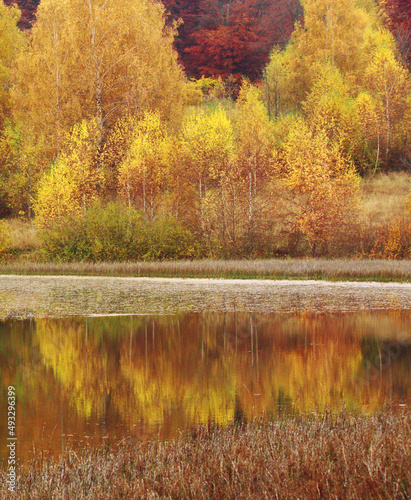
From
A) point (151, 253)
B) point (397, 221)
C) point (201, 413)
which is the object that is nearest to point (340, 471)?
point (201, 413)

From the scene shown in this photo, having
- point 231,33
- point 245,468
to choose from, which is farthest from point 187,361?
point 231,33

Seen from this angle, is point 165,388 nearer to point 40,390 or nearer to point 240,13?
point 40,390

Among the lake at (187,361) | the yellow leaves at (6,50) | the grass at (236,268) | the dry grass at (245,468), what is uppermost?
the yellow leaves at (6,50)

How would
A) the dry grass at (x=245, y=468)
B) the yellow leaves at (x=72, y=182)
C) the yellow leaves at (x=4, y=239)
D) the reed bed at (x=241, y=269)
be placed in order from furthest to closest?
the yellow leaves at (x=72, y=182) → the yellow leaves at (x=4, y=239) → the reed bed at (x=241, y=269) → the dry grass at (x=245, y=468)

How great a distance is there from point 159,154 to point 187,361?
2300 cm

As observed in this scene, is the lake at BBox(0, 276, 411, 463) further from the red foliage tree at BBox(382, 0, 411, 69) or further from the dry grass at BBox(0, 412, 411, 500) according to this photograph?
the red foliage tree at BBox(382, 0, 411, 69)

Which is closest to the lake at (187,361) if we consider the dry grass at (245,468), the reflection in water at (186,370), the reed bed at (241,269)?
the reflection in water at (186,370)

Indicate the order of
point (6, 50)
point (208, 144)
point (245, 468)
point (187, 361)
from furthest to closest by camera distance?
point (6, 50)
point (208, 144)
point (187, 361)
point (245, 468)

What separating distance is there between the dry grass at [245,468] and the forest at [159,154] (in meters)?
23.8

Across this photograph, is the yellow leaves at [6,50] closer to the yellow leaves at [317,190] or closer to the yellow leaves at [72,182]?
the yellow leaves at [72,182]

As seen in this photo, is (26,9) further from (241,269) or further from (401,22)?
(241,269)

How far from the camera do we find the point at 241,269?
24.1 meters

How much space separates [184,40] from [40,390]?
2290 inches

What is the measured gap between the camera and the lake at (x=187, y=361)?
6691mm
